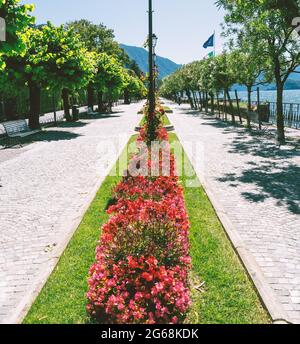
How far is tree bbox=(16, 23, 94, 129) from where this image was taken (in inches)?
985

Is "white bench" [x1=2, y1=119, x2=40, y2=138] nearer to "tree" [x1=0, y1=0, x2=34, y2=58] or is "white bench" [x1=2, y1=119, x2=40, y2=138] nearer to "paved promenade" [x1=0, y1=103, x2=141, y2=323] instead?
"paved promenade" [x1=0, y1=103, x2=141, y2=323]

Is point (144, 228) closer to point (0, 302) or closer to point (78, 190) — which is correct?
point (0, 302)

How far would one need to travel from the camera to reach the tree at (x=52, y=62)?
25.0 metres

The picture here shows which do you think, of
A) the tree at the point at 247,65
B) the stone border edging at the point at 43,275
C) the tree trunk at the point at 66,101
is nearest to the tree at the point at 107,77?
the tree trunk at the point at 66,101

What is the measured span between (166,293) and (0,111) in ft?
138

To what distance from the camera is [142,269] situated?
5.08 m

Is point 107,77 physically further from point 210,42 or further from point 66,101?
point 210,42

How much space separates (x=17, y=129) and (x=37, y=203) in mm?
16492

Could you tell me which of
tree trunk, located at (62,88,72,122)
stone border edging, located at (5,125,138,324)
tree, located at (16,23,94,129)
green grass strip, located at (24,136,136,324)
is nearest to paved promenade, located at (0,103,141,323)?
stone border edging, located at (5,125,138,324)

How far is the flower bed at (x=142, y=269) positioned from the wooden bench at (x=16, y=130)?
18.5 m

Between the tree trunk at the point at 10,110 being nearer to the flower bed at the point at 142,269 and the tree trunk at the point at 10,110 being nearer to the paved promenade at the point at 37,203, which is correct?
the paved promenade at the point at 37,203

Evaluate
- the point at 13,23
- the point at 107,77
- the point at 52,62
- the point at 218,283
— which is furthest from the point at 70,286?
the point at 107,77

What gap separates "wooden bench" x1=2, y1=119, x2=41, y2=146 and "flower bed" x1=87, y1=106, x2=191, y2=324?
1848 centimetres
